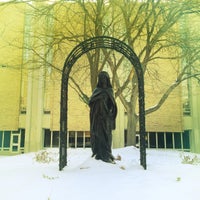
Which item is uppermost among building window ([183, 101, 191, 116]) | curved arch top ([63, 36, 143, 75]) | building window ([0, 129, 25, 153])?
curved arch top ([63, 36, 143, 75])

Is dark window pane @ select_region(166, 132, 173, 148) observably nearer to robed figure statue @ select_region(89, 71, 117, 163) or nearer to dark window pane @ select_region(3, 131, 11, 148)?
dark window pane @ select_region(3, 131, 11, 148)

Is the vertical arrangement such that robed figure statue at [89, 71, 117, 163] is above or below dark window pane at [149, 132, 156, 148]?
above

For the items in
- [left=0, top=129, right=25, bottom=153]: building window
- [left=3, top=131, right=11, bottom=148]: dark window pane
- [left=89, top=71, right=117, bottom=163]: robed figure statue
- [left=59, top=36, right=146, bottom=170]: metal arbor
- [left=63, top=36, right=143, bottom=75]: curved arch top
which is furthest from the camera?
[left=3, top=131, right=11, bottom=148]: dark window pane

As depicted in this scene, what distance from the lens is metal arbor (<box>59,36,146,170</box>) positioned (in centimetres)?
702

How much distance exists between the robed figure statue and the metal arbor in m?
0.80

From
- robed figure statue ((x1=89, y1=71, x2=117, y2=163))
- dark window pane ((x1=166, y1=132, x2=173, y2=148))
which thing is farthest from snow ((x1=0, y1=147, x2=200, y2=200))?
dark window pane ((x1=166, y1=132, x2=173, y2=148))

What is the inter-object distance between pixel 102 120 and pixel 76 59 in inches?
81.4

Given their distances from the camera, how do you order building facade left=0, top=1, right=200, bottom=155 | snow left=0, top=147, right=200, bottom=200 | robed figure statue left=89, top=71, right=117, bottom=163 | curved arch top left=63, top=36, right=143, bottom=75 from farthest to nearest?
building facade left=0, top=1, right=200, bottom=155 → curved arch top left=63, top=36, right=143, bottom=75 → robed figure statue left=89, top=71, right=117, bottom=163 → snow left=0, top=147, right=200, bottom=200

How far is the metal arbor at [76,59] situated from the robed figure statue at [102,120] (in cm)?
80

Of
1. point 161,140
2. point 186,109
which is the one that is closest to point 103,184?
point 161,140

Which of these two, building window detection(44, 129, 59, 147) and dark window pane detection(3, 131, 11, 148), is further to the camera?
dark window pane detection(3, 131, 11, 148)

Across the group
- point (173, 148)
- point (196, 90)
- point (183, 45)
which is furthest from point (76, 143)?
point (183, 45)

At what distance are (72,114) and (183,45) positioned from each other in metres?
11.6

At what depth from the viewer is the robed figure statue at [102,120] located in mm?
6801
